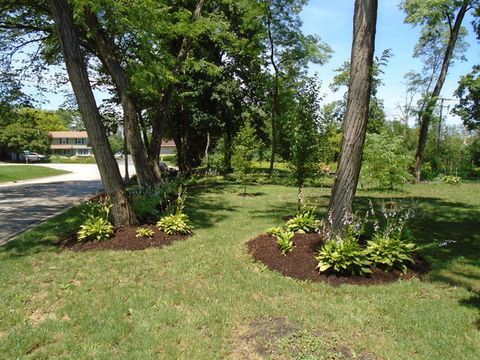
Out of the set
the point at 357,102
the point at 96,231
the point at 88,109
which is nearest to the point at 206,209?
the point at 96,231

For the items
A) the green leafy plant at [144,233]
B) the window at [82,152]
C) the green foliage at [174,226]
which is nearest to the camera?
the green leafy plant at [144,233]

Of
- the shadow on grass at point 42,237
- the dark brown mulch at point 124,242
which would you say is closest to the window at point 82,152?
the shadow on grass at point 42,237

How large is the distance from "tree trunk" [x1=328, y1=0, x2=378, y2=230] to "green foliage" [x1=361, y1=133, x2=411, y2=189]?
563cm

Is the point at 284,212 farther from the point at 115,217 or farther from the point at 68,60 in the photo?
the point at 68,60

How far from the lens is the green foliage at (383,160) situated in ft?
35.6

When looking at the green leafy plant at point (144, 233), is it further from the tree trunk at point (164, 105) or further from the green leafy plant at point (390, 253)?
the tree trunk at point (164, 105)

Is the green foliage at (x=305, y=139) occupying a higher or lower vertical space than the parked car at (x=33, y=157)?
higher

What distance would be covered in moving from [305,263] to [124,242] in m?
3.54

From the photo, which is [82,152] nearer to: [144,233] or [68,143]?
[68,143]

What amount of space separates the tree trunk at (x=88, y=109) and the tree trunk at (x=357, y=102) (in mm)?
4459

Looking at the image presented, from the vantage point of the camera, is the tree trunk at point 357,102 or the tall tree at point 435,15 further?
the tall tree at point 435,15

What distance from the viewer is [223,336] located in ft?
12.4

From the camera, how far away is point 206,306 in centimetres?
445

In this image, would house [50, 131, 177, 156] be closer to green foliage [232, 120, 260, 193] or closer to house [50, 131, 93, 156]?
house [50, 131, 93, 156]
